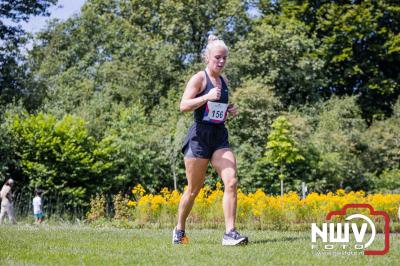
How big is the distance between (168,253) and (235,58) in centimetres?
2342

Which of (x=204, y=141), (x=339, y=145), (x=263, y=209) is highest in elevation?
(x=339, y=145)

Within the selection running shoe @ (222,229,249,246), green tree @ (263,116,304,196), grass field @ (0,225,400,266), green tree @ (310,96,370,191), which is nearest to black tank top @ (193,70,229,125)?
running shoe @ (222,229,249,246)

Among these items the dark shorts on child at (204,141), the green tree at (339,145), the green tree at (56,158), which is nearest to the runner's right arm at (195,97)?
the dark shorts on child at (204,141)

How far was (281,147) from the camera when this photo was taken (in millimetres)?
23359

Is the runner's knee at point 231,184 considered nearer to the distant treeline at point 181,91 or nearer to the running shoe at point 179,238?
the running shoe at point 179,238

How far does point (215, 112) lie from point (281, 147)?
16.8 m

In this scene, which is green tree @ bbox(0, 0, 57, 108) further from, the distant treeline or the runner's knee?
the runner's knee

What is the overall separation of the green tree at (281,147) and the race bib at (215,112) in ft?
54.1

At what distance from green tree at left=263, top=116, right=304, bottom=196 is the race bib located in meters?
16.5

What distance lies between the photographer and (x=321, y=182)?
25.1m

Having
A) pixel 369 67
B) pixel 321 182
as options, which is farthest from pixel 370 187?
pixel 369 67

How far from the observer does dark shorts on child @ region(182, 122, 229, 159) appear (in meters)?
6.94

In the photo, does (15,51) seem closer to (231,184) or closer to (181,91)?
(181,91)

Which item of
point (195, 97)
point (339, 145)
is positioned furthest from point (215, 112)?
point (339, 145)
